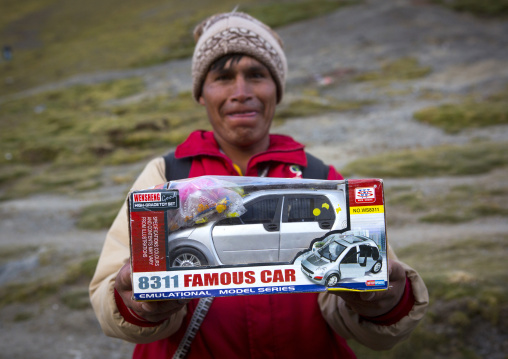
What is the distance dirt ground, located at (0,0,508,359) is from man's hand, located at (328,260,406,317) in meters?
4.17

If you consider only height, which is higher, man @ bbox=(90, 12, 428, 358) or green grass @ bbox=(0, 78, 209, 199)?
green grass @ bbox=(0, 78, 209, 199)

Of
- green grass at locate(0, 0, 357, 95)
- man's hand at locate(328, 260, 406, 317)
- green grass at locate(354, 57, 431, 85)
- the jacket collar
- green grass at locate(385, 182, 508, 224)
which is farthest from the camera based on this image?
green grass at locate(0, 0, 357, 95)

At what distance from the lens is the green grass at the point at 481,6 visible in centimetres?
3072

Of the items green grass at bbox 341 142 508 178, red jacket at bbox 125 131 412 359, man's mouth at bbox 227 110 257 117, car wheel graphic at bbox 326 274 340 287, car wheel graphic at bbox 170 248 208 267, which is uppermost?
green grass at bbox 341 142 508 178

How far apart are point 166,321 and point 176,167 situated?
0.84 meters

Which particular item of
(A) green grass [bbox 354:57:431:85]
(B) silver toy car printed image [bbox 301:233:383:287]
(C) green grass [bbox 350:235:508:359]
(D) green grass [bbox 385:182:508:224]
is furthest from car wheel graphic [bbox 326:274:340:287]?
(A) green grass [bbox 354:57:431:85]

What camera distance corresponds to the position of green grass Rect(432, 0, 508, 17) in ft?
101

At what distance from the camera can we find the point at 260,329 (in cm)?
243

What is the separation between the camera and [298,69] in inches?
1021

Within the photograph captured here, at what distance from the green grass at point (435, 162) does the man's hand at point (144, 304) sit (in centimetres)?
938

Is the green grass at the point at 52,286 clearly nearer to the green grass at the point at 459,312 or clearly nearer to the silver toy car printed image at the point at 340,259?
the green grass at the point at 459,312

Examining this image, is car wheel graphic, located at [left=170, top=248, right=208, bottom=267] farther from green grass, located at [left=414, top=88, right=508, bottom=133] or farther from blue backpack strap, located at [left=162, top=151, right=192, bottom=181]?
green grass, located at [left=414, top=88, right=508, bottom=133]

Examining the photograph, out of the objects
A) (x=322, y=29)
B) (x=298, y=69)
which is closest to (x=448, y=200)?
(x=298, y=69)

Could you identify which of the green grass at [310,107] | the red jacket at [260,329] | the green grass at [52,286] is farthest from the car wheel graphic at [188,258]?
the green grass at [310,107]
